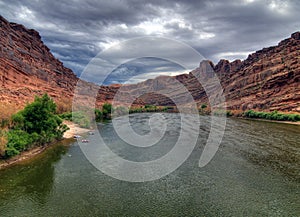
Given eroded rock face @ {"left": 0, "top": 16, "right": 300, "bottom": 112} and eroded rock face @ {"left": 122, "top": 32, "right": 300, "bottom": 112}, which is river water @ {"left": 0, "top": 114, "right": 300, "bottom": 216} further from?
eroded rock face @ {"left": 122, "top": 32, "right": 300, "bottom": 112}

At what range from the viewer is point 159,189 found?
23.5 m

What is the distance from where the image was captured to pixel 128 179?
26219mm

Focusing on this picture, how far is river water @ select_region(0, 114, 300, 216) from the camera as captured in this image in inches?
762

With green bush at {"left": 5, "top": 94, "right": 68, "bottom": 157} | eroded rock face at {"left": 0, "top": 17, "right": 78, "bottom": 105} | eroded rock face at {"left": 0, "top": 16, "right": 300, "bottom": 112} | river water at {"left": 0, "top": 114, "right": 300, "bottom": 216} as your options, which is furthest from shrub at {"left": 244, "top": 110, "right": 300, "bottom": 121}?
eroded rock face at {"left": 0, "top": 17, "right": 78, "bottom": 105}

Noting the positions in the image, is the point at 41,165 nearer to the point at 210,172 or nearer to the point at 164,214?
the point at 164,214

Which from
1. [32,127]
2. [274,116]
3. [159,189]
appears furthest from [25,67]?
[274,116]

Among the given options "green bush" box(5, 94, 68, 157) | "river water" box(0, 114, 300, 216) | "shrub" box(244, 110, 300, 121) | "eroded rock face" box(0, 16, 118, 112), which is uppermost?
"eroded rock face" box(0, 16, 118, 112)

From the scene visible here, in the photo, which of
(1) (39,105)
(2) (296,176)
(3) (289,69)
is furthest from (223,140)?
(3) (289,69)

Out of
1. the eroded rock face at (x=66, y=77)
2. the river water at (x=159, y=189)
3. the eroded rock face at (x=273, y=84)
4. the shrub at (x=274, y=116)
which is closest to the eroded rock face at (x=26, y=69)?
the eroded rock face at (x=66, y=77)

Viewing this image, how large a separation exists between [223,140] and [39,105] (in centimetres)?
3661

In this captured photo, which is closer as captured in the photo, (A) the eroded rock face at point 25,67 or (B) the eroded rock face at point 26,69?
(B) the eroded rock face at point 26,69

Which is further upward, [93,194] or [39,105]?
[39,105]

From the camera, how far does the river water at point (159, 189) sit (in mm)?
19359

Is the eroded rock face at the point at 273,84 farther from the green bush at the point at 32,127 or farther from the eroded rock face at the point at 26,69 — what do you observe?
the green bush at the point at 32,127
